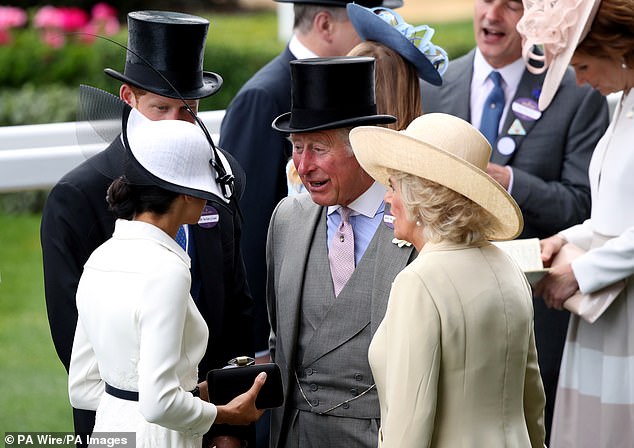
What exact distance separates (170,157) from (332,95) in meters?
0.77

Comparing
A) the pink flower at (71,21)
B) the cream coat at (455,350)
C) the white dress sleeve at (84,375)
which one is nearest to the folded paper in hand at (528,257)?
the cream coat at (455,350)

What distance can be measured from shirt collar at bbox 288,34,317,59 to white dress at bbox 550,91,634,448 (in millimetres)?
1452

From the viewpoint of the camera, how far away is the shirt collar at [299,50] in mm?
5358

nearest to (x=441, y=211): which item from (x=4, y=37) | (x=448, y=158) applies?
(x=448, y=158)

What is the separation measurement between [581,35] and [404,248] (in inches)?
47.9

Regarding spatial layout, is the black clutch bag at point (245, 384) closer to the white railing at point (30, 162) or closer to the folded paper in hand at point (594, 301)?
the folded paper in hand at point (594, 301)

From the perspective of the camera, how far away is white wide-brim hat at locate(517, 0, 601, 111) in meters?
4.39

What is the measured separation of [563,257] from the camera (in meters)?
4.73

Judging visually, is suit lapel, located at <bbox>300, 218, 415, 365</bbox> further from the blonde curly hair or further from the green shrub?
the green shrub

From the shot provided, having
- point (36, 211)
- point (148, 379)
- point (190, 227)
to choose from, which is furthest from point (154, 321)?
point (36, 211)

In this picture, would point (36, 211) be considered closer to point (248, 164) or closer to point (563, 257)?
point (248, 164)

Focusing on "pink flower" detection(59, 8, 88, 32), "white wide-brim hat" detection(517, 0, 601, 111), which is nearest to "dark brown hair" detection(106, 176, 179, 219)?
"white wide-brim hat" detection(517, 0, 601, 111)

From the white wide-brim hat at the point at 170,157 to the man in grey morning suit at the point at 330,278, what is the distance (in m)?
0.55

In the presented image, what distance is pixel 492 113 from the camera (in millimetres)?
5391
